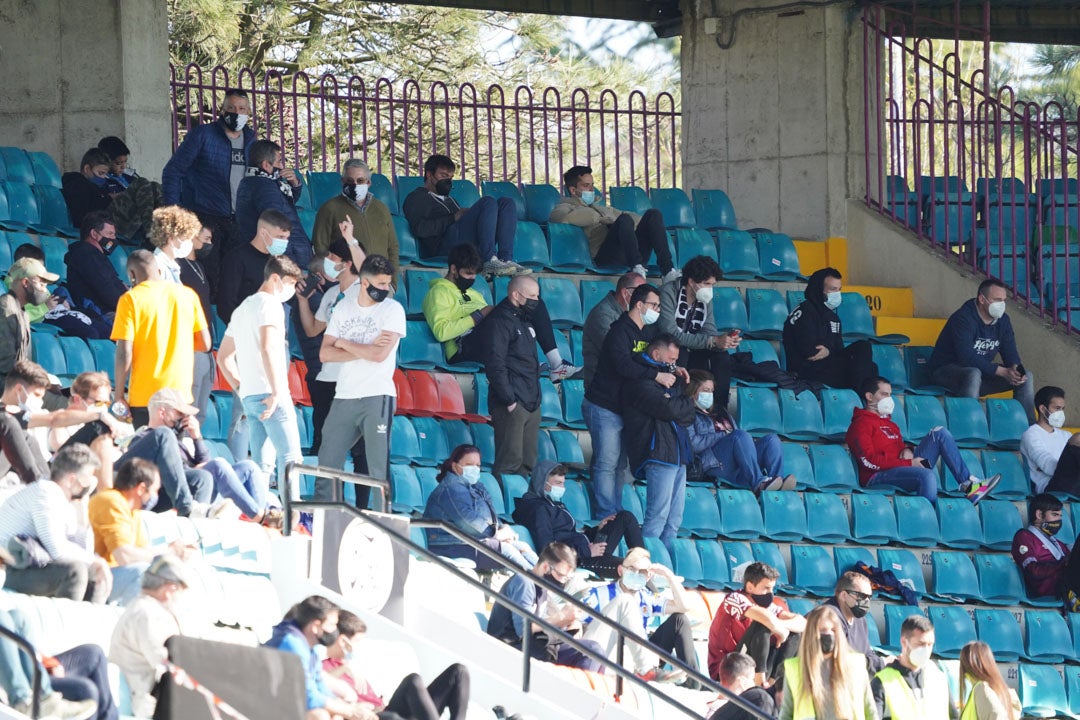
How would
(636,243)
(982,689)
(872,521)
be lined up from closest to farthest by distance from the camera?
1. (982,689)
2. (872,521)
3. (636,243)

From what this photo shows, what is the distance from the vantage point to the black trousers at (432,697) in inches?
360

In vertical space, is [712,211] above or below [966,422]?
above

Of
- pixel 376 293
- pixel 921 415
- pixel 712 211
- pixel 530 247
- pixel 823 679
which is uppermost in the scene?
pixel 712 211

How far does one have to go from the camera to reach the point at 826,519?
579 inches

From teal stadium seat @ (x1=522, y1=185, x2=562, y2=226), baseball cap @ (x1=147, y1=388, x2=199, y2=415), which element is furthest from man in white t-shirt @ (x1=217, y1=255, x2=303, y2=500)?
teal stadium seat @ (x1=522, y1=185, x2=562, y2=226)

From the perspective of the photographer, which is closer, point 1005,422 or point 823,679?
point 823,679

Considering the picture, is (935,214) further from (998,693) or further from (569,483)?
(998,693)

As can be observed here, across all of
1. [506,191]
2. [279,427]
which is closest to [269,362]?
[279,427]

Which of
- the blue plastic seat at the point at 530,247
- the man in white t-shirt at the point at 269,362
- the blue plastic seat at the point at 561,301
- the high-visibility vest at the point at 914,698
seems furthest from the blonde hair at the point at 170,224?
the blue plastic seat at the point at 530,247

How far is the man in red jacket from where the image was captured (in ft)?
49.6

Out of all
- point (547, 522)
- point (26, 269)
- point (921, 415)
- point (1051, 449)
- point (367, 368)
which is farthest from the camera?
point (921, 415)

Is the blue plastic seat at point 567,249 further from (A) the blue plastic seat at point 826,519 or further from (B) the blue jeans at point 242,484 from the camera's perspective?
(B) the blue jeans at point 242,484

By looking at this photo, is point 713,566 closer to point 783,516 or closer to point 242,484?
point 783,516

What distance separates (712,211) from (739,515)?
4.05 m
